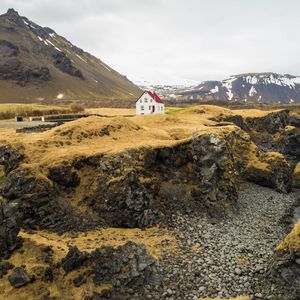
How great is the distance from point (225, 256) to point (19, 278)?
696 inches

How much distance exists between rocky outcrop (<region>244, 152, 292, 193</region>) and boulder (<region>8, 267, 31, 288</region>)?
40579 mm

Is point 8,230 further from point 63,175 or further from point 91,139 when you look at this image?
point 91,139

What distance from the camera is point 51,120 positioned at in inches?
3110

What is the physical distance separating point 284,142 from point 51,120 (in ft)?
183

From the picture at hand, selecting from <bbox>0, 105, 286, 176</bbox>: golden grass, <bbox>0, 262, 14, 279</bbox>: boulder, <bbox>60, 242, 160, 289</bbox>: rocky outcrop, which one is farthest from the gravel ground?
<bbox>0, 105, 286, 176</bbox>: golden grass

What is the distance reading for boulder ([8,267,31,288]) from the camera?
88.9ft

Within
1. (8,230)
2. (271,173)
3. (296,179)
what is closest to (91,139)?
(8,230)

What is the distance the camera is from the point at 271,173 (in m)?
57.2

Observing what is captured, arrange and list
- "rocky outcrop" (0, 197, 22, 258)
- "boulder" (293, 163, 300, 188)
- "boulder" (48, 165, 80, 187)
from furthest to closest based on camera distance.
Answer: "boulder" (293, 163, 300, 188)
"boulder" (48, 165, 80, 187)
"rocky outcrop" (0, 197, 22, 258)

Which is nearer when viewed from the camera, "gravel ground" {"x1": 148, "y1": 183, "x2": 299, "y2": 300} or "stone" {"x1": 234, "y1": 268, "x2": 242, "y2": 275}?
"gravel ground" {"x1": 148, "y1": 183, "x2": 299, "y2": 300}

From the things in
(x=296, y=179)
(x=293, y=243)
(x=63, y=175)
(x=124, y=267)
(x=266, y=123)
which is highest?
(x=266, y=123)

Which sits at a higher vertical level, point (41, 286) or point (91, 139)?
point (91, 139)

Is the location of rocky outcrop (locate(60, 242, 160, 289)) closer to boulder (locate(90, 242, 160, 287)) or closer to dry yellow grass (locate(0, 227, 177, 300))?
boulder (locate(90, 242, 160, 287))

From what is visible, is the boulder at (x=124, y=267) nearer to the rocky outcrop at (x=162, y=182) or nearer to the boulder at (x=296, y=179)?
the rocky outcrop at (x=162, y=182)
